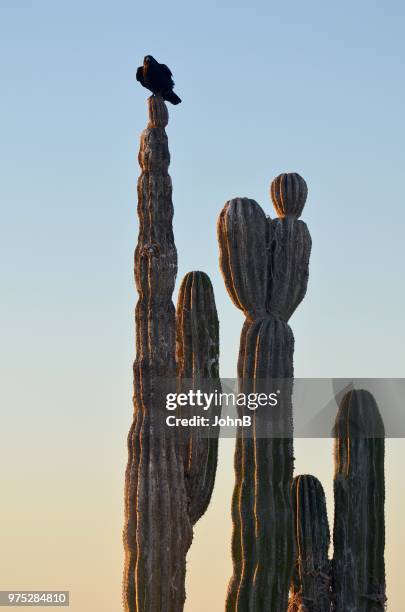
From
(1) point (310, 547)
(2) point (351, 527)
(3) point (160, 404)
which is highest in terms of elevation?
(3) point (160, 404)

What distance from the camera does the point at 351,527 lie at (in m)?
27.0

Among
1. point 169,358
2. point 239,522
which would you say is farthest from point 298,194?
point 239,522

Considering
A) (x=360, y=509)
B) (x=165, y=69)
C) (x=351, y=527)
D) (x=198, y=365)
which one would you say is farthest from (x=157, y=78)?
(x=351, y=527)

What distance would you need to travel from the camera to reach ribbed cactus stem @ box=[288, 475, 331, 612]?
26.9 m

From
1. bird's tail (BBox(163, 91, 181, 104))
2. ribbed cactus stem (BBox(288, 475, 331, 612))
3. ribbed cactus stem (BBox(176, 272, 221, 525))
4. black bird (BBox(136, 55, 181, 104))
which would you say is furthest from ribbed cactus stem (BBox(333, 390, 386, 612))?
black bird (BBox(136, 55, 181, 104))

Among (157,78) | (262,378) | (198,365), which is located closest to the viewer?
(262,378)

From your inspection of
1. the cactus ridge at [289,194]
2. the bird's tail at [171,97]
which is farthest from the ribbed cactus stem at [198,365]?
the bird's tail at [171,97]

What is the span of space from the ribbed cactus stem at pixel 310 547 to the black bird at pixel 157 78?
6335mm

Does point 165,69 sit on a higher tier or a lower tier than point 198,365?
higher

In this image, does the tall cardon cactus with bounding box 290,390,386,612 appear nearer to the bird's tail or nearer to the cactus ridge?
the cactus ridge

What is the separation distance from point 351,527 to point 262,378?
2.85 metres

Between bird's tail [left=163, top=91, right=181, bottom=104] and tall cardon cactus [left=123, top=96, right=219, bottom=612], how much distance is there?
25 centimetres

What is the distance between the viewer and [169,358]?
26.4 meters

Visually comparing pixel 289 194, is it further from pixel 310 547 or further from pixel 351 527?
pixel 310 547
